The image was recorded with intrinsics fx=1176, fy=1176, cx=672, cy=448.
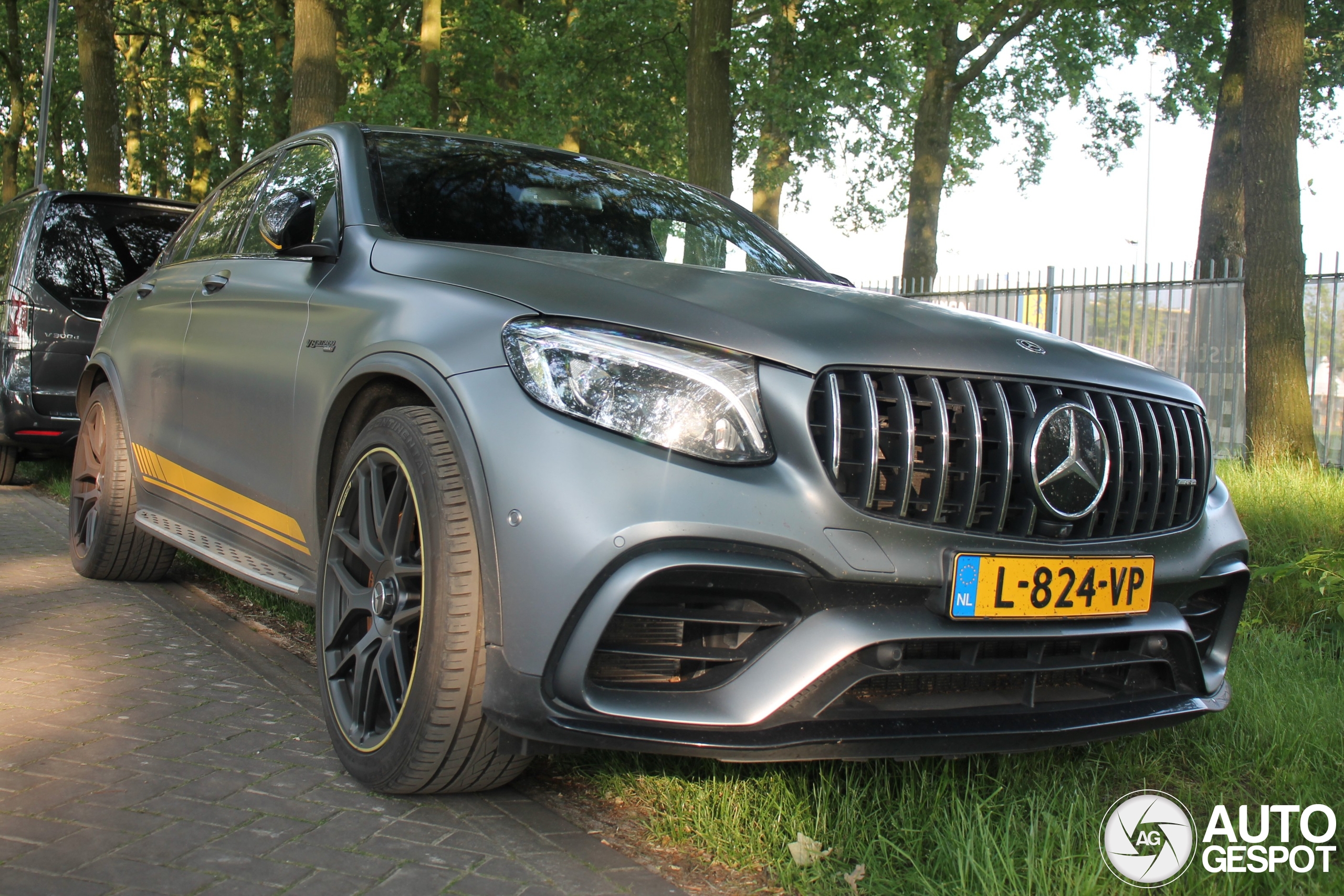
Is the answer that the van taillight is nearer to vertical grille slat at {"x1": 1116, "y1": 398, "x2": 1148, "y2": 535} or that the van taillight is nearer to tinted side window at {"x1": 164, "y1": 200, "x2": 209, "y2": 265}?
tinted side window at {"x1": 164, "y1": 200, "x2": 209, "y2": 265}

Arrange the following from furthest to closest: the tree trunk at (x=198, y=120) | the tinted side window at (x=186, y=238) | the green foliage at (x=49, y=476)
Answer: the tree trunk at (x=198, y=120)
the green foliage at (x=49, y=476)
the tinted side window at (x=186, y=238)

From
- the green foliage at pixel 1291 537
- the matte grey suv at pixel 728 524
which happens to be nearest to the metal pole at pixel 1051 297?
the green foliage at pixel 1291 537

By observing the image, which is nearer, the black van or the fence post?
the black van

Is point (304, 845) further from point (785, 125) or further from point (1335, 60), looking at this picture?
point (1335, 60)

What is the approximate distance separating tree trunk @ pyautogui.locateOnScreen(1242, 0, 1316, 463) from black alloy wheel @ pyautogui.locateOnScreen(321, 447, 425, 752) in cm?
709

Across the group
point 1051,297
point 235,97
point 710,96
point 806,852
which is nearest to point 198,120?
point 235,97

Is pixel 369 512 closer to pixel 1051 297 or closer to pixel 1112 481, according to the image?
pixel 1112 481

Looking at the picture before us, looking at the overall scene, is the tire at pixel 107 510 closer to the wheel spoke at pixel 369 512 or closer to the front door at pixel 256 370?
the front door at pixel 256 370

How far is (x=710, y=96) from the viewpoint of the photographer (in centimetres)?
1137

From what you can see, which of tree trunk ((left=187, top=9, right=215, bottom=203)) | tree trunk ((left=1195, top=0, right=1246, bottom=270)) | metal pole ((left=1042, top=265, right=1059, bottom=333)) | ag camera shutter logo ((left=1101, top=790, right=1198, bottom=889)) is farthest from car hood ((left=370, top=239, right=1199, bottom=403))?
tree trunk ((left=187, top=9, right=215, bottom=203))

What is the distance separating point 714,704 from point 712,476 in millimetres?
439

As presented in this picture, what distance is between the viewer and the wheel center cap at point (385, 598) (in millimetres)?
2729

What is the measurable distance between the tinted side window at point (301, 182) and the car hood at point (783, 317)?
2.69 ft

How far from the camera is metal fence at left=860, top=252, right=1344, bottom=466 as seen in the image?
1208 cm
